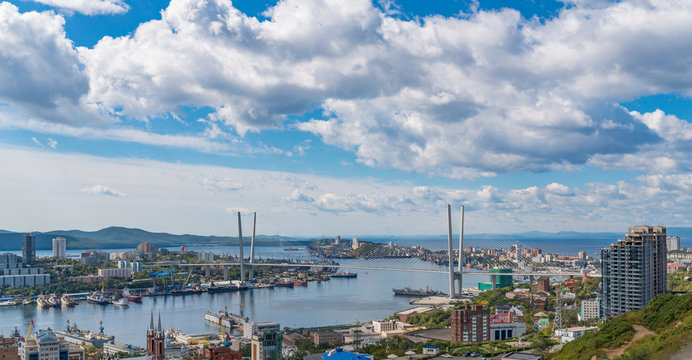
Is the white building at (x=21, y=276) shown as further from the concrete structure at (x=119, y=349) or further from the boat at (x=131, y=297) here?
the concrete structure at (x=119, y=349)

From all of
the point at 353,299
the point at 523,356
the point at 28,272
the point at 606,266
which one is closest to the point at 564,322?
the point at 606,266

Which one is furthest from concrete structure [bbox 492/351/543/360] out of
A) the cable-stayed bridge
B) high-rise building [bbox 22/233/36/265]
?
high-rise building [bbox 22/233/36/265]

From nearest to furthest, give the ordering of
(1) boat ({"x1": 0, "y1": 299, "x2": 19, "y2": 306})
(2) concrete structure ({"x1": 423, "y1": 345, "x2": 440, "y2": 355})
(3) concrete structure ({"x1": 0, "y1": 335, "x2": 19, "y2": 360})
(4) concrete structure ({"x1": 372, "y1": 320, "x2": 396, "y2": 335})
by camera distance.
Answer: (3) concrete structure ({"x1": 0, "y1": 335, "x2": 19, "y2": 360})
(2) concrete structure ({"x1": 423, "y1": 345, "x2": 440, "y2": 355})
(4) concrete structure ({"x1": 372, "y1": 320, "x2": 396, "y2": 335})
(1) boat ({"x1": 0, "y1": 299, "x2": 19, "y2": 306})

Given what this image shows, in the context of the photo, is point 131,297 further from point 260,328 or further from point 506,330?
point 506,330

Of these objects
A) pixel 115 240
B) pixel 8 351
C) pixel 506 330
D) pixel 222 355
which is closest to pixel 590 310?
pixel 506 330

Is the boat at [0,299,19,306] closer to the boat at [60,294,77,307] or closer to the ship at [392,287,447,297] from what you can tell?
the boat at [60,294,77,307]
